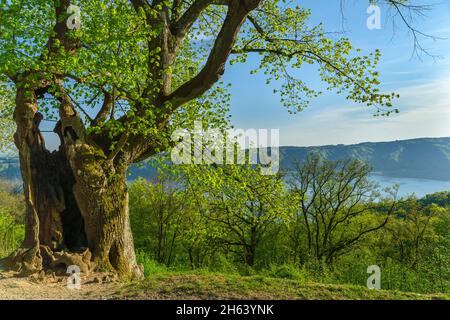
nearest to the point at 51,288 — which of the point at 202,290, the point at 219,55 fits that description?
the point at 202,290

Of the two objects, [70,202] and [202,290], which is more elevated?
[70,202]

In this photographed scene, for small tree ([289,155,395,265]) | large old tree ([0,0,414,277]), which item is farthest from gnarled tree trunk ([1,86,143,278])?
small tree ([289,155,395,265])

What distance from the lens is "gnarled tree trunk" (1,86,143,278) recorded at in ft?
28.9

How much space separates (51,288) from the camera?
300 inches

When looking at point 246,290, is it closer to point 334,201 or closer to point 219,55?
point 219,55

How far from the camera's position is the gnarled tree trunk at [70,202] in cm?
882

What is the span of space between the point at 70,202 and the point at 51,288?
302 cm

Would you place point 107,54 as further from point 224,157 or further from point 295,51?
point 295,51

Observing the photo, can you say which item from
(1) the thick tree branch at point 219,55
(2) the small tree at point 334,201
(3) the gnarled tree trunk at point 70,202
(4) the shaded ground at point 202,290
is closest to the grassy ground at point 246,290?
(4) the shaded ground at point 202,290

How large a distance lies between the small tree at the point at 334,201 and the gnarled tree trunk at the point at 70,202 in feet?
91.7

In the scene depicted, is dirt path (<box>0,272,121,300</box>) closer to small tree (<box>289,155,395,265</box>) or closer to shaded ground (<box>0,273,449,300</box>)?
shaded ground (<box>0,273,449,300</box>)

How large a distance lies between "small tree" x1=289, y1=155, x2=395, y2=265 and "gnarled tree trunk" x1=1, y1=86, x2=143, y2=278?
27.9 metres
